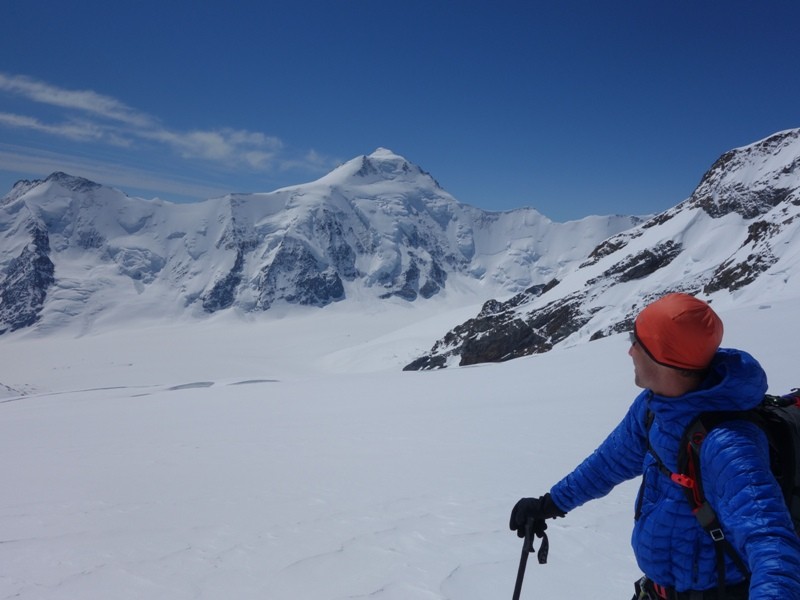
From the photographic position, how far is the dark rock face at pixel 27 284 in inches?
6442

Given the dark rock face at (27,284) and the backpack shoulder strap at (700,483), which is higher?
the dark rock face at (27,284)

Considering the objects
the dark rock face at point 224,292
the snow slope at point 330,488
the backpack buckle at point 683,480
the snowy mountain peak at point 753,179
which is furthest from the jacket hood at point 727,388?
the dark rock face at point 224,292

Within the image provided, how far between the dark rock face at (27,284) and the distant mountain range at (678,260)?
540 feet

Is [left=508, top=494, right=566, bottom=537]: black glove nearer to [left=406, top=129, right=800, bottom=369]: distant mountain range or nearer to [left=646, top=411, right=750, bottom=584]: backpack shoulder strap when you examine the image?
[left=646, top=411, right=750, bottom=584]: backpack shoulder strap

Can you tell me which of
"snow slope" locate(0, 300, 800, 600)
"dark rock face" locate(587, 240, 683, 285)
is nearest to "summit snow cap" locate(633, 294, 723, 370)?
"snow slope" locate(0, 300, 800, 600)

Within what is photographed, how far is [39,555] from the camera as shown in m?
4.37

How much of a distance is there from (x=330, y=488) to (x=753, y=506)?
5234 mm

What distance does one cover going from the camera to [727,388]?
1.75 meters

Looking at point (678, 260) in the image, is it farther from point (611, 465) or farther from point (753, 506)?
point (753, 506)

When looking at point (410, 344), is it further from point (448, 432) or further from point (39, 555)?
point (39, 555)

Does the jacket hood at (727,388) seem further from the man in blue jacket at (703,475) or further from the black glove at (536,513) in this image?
the black glove at (536,513)

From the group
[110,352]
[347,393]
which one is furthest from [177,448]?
[110,352]

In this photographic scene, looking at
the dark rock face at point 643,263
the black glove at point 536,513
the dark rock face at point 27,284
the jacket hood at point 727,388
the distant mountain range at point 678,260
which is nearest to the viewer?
the jacket hood at point 727,388

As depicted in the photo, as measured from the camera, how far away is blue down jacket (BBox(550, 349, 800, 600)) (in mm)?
1578
